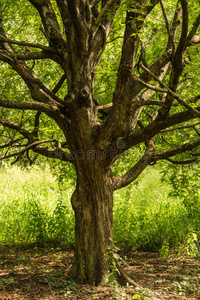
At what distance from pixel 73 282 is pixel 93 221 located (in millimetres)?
767

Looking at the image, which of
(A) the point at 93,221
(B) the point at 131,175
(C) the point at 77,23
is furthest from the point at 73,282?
(C) the point at 77,23

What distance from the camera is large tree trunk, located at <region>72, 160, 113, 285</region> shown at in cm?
366

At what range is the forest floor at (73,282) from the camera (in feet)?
11.0

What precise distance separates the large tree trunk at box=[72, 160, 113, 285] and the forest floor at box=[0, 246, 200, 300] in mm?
186

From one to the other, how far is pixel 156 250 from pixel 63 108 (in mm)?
3203

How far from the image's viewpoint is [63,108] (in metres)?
3.75

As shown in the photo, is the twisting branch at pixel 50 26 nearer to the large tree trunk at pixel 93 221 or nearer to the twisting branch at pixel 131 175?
the large tree trunk at pixel 93 221

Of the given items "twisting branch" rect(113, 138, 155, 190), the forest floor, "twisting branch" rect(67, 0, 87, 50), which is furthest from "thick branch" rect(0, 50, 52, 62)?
the forest floor

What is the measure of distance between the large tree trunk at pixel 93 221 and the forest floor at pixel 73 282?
19 cm

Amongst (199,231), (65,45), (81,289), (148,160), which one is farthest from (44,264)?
(65,45)

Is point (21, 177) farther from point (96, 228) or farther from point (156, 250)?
point (96, 228)

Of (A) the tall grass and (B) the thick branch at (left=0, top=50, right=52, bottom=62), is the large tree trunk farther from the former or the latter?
(A) the tall grass

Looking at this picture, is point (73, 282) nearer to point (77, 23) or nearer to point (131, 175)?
point (131, 175)

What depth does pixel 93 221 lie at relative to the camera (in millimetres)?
3736
